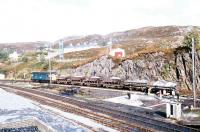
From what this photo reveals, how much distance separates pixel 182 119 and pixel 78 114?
12.8m

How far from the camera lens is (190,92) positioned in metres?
54.0

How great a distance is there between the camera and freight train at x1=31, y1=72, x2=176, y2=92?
55088 millimetres

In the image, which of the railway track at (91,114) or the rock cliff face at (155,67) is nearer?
the railway track at (91,114)

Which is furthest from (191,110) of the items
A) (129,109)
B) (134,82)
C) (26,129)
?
(134,82)

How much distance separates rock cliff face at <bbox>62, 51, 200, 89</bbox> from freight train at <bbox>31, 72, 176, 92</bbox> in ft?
18.0

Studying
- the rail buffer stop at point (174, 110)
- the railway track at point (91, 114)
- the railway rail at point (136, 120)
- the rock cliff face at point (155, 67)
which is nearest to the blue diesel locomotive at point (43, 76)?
the rock cliff face at point (155, 67)

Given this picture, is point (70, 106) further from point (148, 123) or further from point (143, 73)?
point (143, 73)

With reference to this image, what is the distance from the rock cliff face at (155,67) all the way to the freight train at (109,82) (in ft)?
18.0

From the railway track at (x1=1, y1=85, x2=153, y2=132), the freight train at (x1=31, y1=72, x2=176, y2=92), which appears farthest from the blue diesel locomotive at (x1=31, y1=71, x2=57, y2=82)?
the railway track at (x1=1, y1=85, x2=153, y2=132)

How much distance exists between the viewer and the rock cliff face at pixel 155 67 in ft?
195

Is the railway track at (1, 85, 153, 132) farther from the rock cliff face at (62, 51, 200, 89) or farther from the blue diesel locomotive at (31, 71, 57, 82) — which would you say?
the blue diesel locomotive at (31, 71, 57, 82)

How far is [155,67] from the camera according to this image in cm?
6788

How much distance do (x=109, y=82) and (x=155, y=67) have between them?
9600 millimetres

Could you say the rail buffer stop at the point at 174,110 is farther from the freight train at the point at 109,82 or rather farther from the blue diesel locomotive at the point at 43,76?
the blue diesel locomotive at the point at 43,76
